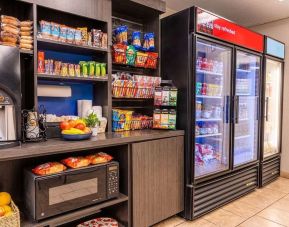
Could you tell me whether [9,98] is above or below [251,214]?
above

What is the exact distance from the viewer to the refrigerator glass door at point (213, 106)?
2926 millimetres

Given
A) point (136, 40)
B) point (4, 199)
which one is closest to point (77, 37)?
point (136, 40)

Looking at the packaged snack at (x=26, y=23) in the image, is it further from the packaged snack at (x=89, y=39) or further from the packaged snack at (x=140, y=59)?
the packaged snack at (x=140, y=59)

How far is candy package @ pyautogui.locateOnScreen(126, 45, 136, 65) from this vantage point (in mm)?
2620

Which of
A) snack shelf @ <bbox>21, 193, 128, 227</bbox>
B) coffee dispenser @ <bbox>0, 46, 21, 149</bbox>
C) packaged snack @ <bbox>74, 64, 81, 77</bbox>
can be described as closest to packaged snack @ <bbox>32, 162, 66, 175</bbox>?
coffee dispenser @ <bbox>0, 46, 21, 149</bbox>

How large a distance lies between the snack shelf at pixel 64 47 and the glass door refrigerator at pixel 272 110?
8.64ft

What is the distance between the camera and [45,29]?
2059 millimetres

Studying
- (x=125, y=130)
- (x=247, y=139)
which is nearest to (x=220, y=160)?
(x=247, y=139)

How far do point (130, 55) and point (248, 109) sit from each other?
2036 mm

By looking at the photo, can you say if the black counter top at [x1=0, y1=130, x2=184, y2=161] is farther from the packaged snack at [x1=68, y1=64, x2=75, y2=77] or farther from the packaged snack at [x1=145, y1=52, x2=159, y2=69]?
the packaged snack at [x1=145, y1=52, x2=159, y2=69]

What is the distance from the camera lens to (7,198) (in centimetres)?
173

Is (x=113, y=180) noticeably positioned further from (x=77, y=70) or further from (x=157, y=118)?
(x=77, y=70)

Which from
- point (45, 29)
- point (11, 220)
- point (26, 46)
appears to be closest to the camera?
point (11, 220)

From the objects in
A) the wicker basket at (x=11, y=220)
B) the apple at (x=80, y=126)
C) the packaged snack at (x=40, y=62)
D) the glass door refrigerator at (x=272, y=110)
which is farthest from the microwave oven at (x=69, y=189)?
the glass door refrigerator at (x=272, y=110)
